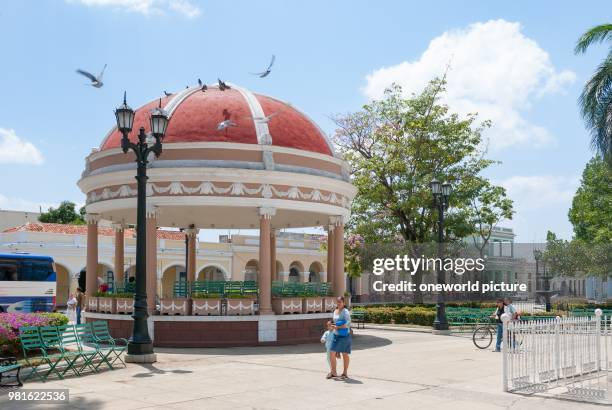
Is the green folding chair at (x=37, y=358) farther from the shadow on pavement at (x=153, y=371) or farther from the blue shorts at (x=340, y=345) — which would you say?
the blue shorts at (x=340, y=345)

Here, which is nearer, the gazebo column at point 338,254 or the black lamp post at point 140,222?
the black lamp post at point 140,222

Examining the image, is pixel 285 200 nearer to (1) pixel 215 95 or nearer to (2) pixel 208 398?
(1) pixel 215 95

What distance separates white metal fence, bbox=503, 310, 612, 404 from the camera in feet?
39.0

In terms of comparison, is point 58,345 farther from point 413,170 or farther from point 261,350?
point 413,170

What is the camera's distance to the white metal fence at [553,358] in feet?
39.0

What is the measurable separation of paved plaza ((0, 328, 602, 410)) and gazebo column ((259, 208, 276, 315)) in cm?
215

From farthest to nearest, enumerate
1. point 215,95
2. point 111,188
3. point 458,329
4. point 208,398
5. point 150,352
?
1. point 458,329
2. point 215,95
3. point 111,188
4. point 150,352
5. point 208,398

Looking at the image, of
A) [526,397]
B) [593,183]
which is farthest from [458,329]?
[593,183]

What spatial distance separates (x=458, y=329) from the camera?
2862 centimetres

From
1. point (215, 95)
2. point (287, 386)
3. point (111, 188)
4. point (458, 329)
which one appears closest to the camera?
point (287, 386)

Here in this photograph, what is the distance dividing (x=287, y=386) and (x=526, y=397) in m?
4.24

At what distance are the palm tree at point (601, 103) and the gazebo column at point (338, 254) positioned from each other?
8.61m

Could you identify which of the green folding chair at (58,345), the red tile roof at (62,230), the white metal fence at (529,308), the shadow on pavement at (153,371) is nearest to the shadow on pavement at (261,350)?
the shadow on pavement at (153,371)

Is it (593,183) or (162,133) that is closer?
(162,133)
